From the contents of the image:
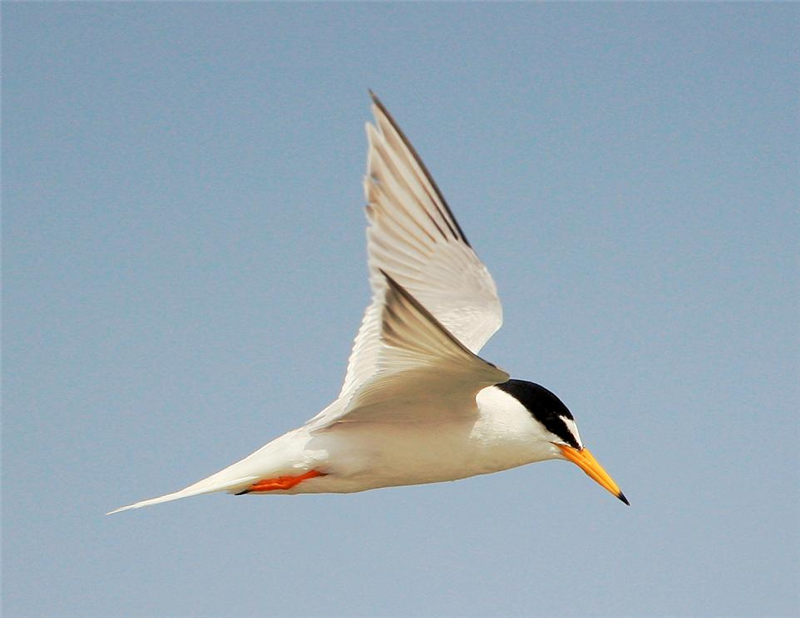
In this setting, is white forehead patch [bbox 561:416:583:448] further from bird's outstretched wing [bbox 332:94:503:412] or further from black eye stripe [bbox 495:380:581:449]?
bird's outstretched wing [bbox 332:94:503:412]

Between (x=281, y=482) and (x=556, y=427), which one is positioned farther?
(x=556, y=427)

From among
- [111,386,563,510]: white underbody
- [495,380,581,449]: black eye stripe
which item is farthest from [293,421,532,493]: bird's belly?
[495,380,581,449]: black eye stripe

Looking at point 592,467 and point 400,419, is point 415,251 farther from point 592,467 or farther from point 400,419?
point 592,467

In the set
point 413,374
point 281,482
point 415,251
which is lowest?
point 281,482

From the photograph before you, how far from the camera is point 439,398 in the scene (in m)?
4.73

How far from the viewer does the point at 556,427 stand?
5.25 metres

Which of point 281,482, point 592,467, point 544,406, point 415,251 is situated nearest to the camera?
point 281,482

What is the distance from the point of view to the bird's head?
5.21 m

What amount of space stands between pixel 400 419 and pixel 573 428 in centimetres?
93

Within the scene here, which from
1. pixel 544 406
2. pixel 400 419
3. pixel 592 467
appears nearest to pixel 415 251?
pixel 544 406

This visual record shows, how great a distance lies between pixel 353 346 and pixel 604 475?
4.65 feet

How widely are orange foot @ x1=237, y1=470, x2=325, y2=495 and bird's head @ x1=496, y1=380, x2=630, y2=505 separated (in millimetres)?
1018

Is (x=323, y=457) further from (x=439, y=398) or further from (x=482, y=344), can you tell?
(x=482, y=344)

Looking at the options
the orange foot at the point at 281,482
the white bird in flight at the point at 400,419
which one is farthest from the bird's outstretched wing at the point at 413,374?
the orange foot at the point at 281,482
